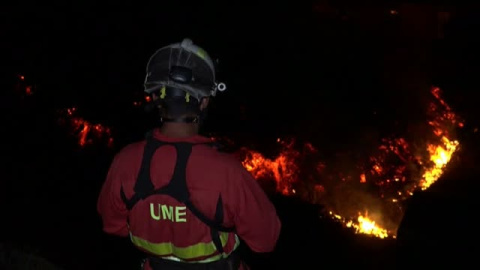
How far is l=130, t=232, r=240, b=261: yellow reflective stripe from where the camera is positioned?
2.61m

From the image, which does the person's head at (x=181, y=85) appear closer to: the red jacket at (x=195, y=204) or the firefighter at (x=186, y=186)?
the firefighter at (x=186, y=186)

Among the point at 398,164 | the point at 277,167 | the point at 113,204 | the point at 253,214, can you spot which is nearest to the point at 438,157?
the point at 398,164

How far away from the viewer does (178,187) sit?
247cm

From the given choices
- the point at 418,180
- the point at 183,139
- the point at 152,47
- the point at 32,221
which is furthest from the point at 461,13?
the point at 32,221

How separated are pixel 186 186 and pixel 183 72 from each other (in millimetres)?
624

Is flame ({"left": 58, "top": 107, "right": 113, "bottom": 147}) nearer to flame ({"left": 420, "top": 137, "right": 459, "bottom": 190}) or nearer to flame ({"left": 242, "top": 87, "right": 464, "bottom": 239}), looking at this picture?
flame ({"left": 242, "top": 87, "right": 464, "bottom": 239})

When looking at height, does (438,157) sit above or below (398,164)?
above

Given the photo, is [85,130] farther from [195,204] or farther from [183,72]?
[195,204]

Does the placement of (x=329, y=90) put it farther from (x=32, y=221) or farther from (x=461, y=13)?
(x=32, y=221)

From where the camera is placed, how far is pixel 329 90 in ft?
21.2

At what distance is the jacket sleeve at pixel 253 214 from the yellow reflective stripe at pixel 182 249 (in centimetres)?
16

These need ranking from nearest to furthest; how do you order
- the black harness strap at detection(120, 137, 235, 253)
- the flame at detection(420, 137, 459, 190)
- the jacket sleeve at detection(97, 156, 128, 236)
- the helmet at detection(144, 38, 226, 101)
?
the black harness strap at detection(120, 137, 235, 253) < the helmet at detection(144, 38, 226, 101) < the jacket sleeve at detection(97, 156, 128, 236) < the flame at detection(420, 137, 459, 190)

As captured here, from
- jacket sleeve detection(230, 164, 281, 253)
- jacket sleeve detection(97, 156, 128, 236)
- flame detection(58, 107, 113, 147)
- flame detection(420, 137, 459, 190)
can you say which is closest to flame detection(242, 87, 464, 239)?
flame detection(420, 137, 459, 190)

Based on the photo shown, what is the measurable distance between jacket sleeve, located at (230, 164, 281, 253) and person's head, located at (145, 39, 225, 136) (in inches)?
16.3
